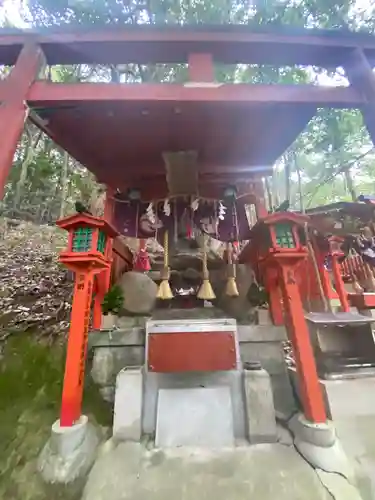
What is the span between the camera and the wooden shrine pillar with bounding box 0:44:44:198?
2.41 metres

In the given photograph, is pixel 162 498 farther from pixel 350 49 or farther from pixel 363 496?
pixel 350 49

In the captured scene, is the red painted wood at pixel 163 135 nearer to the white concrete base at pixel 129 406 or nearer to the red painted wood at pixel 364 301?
the red painted wood at pixel 364 301

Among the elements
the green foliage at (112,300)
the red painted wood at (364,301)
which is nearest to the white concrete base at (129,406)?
the green foliage at (112,300)

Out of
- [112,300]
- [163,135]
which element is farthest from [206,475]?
[163,135]

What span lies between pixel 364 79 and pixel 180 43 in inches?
85.0

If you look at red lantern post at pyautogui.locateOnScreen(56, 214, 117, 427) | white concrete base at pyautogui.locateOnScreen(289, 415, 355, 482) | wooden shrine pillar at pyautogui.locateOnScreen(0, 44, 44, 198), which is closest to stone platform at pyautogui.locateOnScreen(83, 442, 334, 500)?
white concrete base at pyautogui.locateOnScreen(289, 415, 355, 482)

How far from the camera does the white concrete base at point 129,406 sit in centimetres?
307

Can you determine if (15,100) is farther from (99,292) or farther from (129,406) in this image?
(129,406)

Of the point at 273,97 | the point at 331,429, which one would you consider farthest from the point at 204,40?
the point at 331,429

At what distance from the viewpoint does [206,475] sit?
8.34 feet

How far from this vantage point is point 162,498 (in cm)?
231

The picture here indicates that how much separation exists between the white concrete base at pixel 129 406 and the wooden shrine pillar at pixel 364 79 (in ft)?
13.1

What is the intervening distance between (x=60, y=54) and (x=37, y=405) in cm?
438

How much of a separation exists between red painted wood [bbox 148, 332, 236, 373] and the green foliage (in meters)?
0.98
